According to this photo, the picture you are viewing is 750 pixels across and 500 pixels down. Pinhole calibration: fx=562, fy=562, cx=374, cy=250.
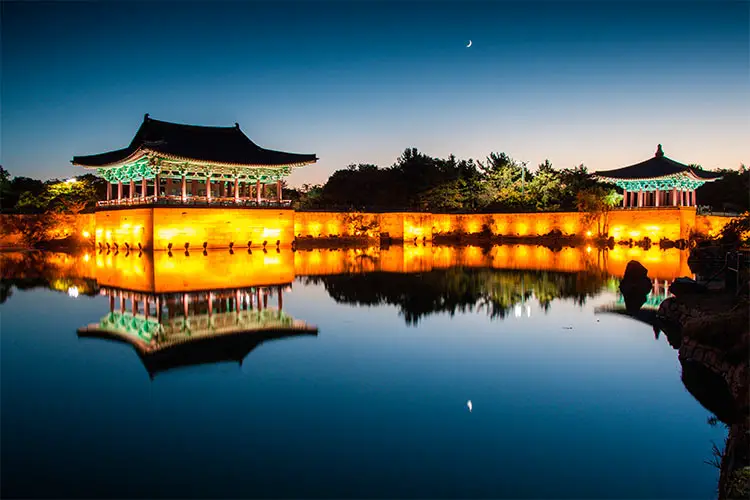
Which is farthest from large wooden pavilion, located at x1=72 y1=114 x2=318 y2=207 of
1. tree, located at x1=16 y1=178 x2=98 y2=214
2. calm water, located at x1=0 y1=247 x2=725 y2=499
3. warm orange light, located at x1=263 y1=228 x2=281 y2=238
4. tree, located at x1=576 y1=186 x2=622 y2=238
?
tree, located at x1=576 y1=186 x2=622 y2=238

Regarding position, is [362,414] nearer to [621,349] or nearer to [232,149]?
[621,349]

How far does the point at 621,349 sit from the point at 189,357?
6.69 m

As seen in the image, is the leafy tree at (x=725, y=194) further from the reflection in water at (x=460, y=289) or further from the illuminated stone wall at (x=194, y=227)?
the illuminated stone wall at (x=194, y=227)

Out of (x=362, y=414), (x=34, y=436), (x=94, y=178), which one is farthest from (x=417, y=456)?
(x=94, y=178)

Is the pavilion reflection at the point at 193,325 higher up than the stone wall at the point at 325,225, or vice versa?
the stone wall at the point at 325,225

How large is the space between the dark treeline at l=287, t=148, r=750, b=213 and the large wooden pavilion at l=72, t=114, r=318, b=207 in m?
8.79

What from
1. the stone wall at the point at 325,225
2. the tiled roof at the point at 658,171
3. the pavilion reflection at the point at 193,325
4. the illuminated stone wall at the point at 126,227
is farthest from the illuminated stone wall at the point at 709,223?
the illuminated stone wall at the point at 126,227

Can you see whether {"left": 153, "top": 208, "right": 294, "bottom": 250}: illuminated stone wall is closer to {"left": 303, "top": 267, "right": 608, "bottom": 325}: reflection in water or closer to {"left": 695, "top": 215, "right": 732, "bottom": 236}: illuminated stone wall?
{"left": 303, "top": 267, "right": 608, "bottom": 325}: reflection in water

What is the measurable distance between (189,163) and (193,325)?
1976 cm

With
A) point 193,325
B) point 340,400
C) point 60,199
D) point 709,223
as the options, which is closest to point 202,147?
point 60,199

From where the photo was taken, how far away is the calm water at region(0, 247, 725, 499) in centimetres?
455

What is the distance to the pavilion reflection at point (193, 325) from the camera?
855 centimetres

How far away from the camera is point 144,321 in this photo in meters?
11.0

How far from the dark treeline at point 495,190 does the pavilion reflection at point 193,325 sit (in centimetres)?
2588
